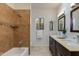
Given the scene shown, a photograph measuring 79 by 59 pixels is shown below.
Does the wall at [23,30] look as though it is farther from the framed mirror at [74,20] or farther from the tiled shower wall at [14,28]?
the framed mirror at [74,20]

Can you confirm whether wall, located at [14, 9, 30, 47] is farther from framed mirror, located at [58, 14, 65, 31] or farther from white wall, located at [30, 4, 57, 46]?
framed mirror, located at [58, 14, 65, 31]

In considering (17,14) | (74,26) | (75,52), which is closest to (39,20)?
(17,14)

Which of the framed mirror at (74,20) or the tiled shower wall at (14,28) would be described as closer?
the framed mirror at (74,20)

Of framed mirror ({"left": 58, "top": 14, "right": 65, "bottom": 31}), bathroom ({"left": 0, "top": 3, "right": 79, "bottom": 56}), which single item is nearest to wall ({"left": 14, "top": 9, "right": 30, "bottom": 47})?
bathroom ({"left": 0, "top": 3, "right": 79, "bottom": 56})

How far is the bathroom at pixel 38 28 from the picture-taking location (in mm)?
1923

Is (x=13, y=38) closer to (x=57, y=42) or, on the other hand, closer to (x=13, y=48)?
(x=13, y=48)

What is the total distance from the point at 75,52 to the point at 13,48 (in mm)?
1162

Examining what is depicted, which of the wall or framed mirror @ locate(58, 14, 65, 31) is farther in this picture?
the wall

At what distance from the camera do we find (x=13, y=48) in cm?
226

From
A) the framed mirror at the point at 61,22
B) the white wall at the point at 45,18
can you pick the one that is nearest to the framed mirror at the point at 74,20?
the framed mirror at the point at 61,22

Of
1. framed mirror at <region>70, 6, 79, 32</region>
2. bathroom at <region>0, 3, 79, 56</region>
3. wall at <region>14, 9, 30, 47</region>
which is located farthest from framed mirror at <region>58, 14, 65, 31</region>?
wall at <region>14, 9, 30, 47</region>

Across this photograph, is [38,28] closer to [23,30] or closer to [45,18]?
[45,18]

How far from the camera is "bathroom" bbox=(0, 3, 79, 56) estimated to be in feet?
6.31

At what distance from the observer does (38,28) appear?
2.00m
